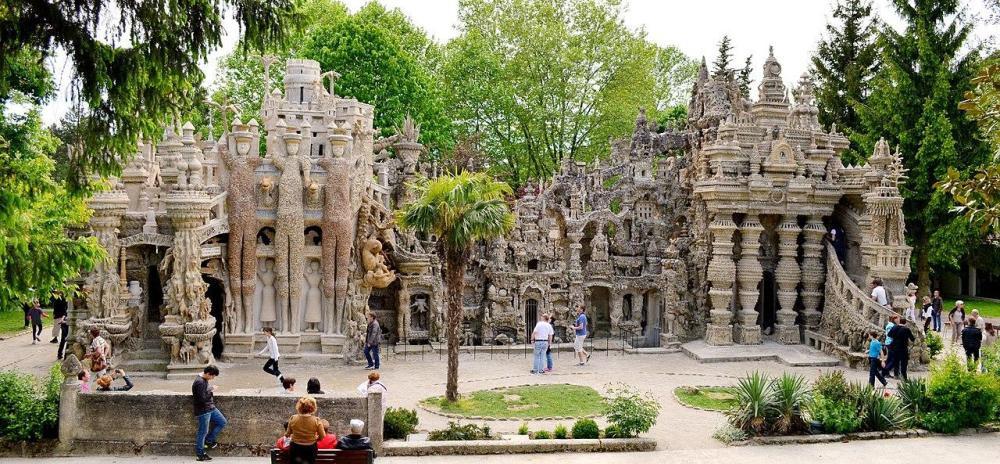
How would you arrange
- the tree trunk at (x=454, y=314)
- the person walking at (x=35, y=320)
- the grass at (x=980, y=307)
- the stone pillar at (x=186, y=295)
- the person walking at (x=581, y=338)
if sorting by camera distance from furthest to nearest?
1. the grass at (x=980, y=307)
2. the person walking at (x=35, y=320)
3. the person walking at (x=581, y=338)
4. the stone pillar at (x=186, y=295)
5. the tree trunk at (x=454, y=314)

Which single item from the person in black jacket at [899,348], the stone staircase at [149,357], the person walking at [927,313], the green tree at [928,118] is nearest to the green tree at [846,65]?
the green tree at [928,118]

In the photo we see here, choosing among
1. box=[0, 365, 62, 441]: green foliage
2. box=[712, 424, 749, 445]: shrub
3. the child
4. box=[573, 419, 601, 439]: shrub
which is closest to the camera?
box=[0, 365, 62, 441]: green foliage

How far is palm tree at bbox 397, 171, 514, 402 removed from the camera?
1881 cm

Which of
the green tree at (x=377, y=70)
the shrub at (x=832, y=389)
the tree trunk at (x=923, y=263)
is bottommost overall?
the shrub at (x=832, y=389)

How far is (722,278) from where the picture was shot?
85.6 ft

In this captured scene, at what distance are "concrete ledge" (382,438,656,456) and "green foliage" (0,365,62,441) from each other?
218 inches

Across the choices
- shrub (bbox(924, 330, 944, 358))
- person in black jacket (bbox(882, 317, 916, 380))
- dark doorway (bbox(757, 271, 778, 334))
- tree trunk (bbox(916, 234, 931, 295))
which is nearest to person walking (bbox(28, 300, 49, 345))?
dark doorway (bbox(757, 271, 778, 334))

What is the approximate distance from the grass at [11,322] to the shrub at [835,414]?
85.0 ft

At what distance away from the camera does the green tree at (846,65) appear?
41781 millimetres

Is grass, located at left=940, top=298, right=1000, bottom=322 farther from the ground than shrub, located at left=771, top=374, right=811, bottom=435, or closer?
farther from the ground

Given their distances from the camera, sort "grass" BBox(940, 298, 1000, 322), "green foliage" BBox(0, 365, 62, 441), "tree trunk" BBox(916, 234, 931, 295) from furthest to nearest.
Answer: "grass" BBox(940, 298, 1000, 322)
"tree trunk" BBox(916, 234, 931, 295)
"green foliage" BBox(0, 365, 62, 441)

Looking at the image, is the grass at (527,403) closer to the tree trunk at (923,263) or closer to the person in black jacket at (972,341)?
the person in black jacket at (972,341)

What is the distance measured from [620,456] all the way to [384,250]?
12575 millimetres

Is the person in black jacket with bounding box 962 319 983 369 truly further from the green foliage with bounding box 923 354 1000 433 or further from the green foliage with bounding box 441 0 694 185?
the green foliage with bounding box 441 0 694 185
